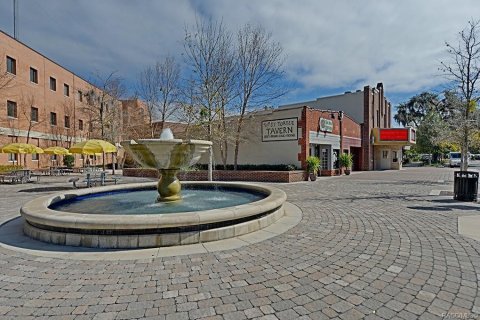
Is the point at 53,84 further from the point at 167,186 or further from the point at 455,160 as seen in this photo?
the point at 455,160

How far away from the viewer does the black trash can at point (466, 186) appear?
8969mm

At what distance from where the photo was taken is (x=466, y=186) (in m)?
9.12

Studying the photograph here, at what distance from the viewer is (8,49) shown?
938 inches

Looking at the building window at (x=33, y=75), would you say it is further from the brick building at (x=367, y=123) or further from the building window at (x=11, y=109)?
the brick building at (x=367, y=123)

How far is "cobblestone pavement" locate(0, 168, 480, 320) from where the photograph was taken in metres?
2.66

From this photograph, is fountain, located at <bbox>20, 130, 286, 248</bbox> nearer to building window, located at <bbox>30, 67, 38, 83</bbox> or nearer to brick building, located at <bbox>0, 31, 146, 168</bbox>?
brick building, located at <bbox>0, 31, 146, 168</bbox>

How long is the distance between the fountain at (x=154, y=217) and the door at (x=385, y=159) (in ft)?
102

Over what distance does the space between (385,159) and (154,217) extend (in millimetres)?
35172

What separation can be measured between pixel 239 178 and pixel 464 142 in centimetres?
1270

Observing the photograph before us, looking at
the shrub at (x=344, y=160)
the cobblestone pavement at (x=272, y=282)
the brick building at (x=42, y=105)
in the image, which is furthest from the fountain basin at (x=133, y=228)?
the brick building at (x=42, y=105)

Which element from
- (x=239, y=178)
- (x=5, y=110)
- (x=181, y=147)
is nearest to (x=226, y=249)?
(x=181, y=147)

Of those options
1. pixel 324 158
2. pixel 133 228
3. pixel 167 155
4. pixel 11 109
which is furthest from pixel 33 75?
pixel 133 228

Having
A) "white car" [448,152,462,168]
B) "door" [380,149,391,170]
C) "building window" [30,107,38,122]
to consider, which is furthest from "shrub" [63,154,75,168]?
"white car" [448,152,462,168]

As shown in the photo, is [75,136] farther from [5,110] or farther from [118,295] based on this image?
[118,295]
